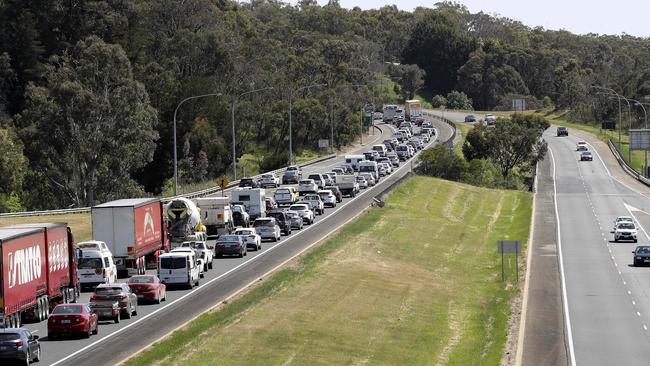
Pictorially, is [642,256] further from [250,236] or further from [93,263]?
[93,263]

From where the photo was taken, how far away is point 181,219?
71.1 m

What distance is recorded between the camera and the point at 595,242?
86625mm

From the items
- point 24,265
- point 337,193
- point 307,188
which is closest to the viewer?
point 24,265

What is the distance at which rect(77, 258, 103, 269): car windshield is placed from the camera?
181ft

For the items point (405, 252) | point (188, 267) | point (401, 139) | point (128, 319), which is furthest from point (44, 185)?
point (401, 139)

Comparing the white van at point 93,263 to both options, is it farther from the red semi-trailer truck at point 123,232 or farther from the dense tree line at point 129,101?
the dense tree line at point 129,101

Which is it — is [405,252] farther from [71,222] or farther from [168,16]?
[168,16]

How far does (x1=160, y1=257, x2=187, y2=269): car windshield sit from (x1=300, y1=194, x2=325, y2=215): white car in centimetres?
3561

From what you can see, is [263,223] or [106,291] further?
[263,223]

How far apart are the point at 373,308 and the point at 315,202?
3857 cm

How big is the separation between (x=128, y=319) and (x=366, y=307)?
11781mm

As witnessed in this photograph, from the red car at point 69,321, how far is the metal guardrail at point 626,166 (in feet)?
325

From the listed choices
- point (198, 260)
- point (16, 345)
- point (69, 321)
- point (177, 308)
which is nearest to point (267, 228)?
point (198, 260)

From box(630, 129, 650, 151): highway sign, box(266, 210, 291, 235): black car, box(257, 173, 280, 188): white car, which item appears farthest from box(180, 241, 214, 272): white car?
box(630, 129, 650, 151): highway sign
